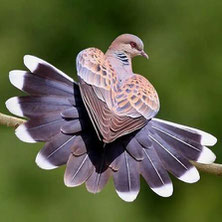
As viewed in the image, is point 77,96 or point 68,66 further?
point 68,66

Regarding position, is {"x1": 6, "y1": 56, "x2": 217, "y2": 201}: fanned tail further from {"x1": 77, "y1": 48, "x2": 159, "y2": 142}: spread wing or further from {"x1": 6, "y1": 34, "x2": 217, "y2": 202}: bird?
{"x1": 77, "y1": 48, "x2": 159, "y2": 142}: spread wing

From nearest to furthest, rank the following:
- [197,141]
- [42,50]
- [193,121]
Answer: [197,141] → [193,121] → [42,50]

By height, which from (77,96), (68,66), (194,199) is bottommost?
(194,199)

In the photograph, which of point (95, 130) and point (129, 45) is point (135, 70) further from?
point (95, 130)

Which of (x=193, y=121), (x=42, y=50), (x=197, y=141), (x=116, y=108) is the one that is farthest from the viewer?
(x=42, y=50)

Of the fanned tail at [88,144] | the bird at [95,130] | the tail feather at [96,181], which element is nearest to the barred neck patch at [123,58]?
the bird at [95,130]

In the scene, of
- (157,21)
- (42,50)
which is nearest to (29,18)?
(42,50)

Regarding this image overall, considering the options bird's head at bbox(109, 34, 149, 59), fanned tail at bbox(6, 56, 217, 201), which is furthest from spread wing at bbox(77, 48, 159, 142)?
fanned tail at bbox(6, 56, 217, 201)

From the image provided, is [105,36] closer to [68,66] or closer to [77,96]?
[68,66]
